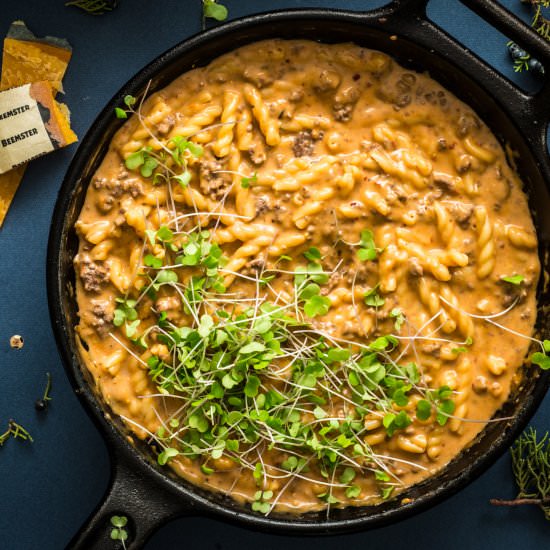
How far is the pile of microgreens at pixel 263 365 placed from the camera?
2939mm

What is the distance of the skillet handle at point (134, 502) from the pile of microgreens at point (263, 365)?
120mm

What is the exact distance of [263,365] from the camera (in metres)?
2.91

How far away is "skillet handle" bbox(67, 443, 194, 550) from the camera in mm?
2898

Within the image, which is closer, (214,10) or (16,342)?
(214,10)

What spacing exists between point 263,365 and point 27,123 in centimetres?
144

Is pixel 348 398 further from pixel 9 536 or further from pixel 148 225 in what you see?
pixel 9 536

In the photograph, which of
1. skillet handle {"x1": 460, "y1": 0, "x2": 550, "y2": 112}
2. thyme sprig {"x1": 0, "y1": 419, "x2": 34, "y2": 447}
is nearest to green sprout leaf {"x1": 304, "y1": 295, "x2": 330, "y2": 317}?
skillet handle {"x1": 460, "y1": 0, "x2": 550, "y2": 112}

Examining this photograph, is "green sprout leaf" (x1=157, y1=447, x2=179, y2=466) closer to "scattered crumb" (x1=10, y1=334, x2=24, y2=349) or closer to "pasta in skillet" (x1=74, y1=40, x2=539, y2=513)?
"pasta in skillet" (x1=74, y1=40, x2=539, y2=513)

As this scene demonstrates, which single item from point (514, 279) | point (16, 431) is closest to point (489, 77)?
point (514, 279)

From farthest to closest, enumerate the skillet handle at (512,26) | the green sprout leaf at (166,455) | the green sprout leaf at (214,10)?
the green sprout leaf at (214,10)
the green sprout leaf at (166,455)
the skillet handle at (512,26)

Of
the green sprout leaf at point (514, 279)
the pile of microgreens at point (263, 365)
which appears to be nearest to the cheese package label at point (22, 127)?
the pile of microgreens at point (263, 365)

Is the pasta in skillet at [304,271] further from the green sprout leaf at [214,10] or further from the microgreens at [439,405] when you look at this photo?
the green sprout leaf at [214,10]

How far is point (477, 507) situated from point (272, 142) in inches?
70.2

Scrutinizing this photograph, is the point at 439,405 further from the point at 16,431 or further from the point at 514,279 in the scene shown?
the point at 16,431
